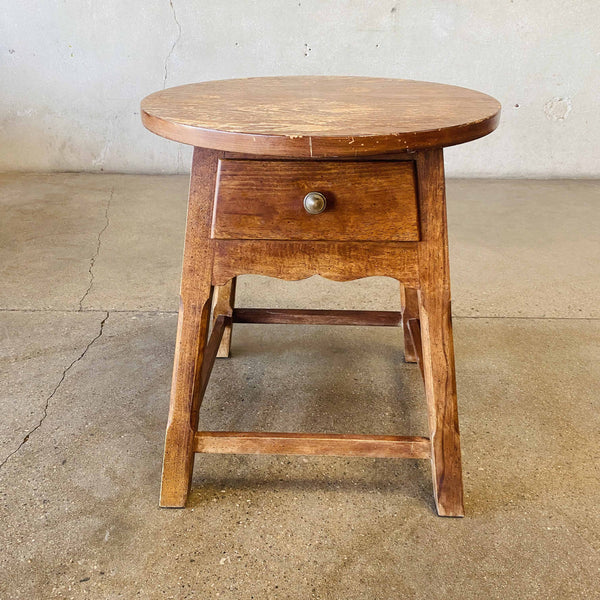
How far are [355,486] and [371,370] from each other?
620 millimetres

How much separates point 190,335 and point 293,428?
1.70 feet

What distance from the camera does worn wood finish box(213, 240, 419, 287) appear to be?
59.0 inches

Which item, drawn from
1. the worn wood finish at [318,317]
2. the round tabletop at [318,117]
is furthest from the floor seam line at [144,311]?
the round tabletop at [318,117]

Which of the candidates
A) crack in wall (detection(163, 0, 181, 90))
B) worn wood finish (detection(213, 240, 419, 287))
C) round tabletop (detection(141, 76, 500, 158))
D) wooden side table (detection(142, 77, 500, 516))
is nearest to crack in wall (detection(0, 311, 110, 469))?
wooden side table (detection(142, 77, 500, 516))

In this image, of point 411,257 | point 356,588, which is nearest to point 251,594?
point 356,588

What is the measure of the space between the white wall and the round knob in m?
3.61

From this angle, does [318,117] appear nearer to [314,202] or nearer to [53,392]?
[314,202]

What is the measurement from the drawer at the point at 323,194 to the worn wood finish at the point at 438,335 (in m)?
0.04

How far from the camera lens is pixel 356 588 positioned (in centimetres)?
138

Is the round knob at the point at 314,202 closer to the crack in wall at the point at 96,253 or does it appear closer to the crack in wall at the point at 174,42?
the crack in wall at the point at 96,253

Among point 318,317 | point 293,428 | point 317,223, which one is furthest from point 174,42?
point 317,223

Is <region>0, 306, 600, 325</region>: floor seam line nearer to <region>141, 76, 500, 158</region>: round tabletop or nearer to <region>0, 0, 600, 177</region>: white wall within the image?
<region>141, 76, 500, 158</region>: round tabletop

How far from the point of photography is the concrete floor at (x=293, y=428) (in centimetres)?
143

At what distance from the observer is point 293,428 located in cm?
193
